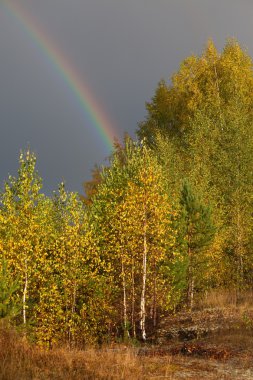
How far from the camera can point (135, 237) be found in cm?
2702

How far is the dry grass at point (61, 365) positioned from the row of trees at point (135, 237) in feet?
15.5

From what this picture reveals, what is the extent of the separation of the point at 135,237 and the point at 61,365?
47.9 feet

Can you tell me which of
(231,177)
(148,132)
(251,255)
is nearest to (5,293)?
(251,255)

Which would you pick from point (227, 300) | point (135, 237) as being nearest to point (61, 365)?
point (135, 237)

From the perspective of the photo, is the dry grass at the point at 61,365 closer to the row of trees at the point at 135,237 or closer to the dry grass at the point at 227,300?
the row of trees at the point at 135,237

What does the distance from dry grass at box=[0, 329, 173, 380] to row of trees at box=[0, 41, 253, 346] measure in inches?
186

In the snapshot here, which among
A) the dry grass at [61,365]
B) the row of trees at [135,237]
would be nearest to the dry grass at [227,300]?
the row of trees at [135,237]

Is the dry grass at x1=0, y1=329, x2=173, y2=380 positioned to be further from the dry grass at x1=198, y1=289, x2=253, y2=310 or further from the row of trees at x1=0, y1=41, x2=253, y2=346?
the dry grass at x1=198, y1=289, x2=253, y2=310

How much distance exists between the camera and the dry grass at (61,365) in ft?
38.3

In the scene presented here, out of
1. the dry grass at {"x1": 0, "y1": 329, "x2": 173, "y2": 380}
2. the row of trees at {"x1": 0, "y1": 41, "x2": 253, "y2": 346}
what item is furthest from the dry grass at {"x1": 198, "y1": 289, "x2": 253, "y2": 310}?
the dry grass at {"x1": 0, "y1": 329, "x2": 173, "y2": 380}

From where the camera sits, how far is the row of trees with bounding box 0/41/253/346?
22.5m

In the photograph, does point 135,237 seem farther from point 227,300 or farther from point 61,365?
point 61,365

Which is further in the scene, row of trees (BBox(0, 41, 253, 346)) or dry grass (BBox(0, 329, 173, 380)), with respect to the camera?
row of trees (BBox(0, 41, 253, 346))

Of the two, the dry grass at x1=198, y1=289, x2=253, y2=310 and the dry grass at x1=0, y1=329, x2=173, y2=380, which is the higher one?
the dry grass at x1=198, y1=289, x2=253, y2=310
